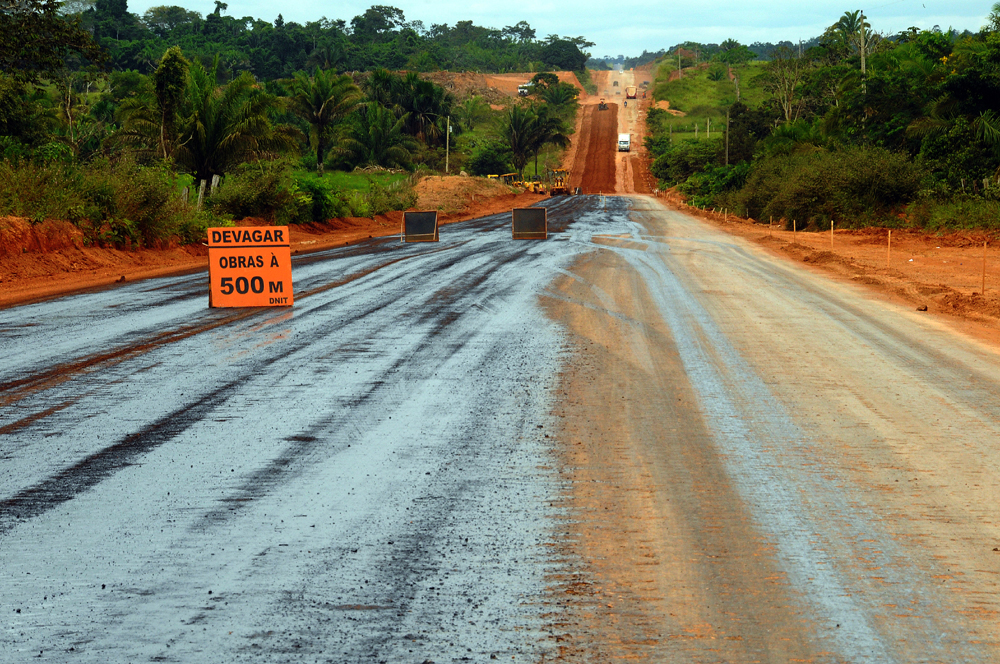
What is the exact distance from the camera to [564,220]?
140ft

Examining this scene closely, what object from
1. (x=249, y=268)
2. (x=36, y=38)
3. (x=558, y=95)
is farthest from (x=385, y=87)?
(x=249, y=268)

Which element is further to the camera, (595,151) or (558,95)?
(558,95)

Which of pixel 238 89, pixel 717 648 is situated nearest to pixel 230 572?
pixel 717 648

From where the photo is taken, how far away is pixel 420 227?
30781mm

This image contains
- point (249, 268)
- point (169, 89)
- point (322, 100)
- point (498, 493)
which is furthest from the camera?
point (322, 100)

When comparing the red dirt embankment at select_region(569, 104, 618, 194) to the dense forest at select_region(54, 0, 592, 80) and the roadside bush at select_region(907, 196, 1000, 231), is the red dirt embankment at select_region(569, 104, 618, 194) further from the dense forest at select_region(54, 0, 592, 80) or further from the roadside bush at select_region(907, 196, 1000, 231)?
the roadside bush at select_region(907, 196, 1000, 231)

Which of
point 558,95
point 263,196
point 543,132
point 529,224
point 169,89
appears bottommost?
point 529,224

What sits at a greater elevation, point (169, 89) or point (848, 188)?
point (169, 89)

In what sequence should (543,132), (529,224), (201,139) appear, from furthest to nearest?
(543,132), (201,139), (529,224)

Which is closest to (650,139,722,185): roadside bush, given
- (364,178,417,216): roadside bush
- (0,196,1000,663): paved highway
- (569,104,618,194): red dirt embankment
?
(569,104,618,194): red dirt embankment

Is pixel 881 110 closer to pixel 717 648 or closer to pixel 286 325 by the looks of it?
pixel 286 325

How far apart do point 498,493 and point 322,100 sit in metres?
63.4

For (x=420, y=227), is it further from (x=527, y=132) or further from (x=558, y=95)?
(x=558, y=95)

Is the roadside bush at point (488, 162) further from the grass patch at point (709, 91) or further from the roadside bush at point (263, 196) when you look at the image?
the roadside bush at point (263, 196)
